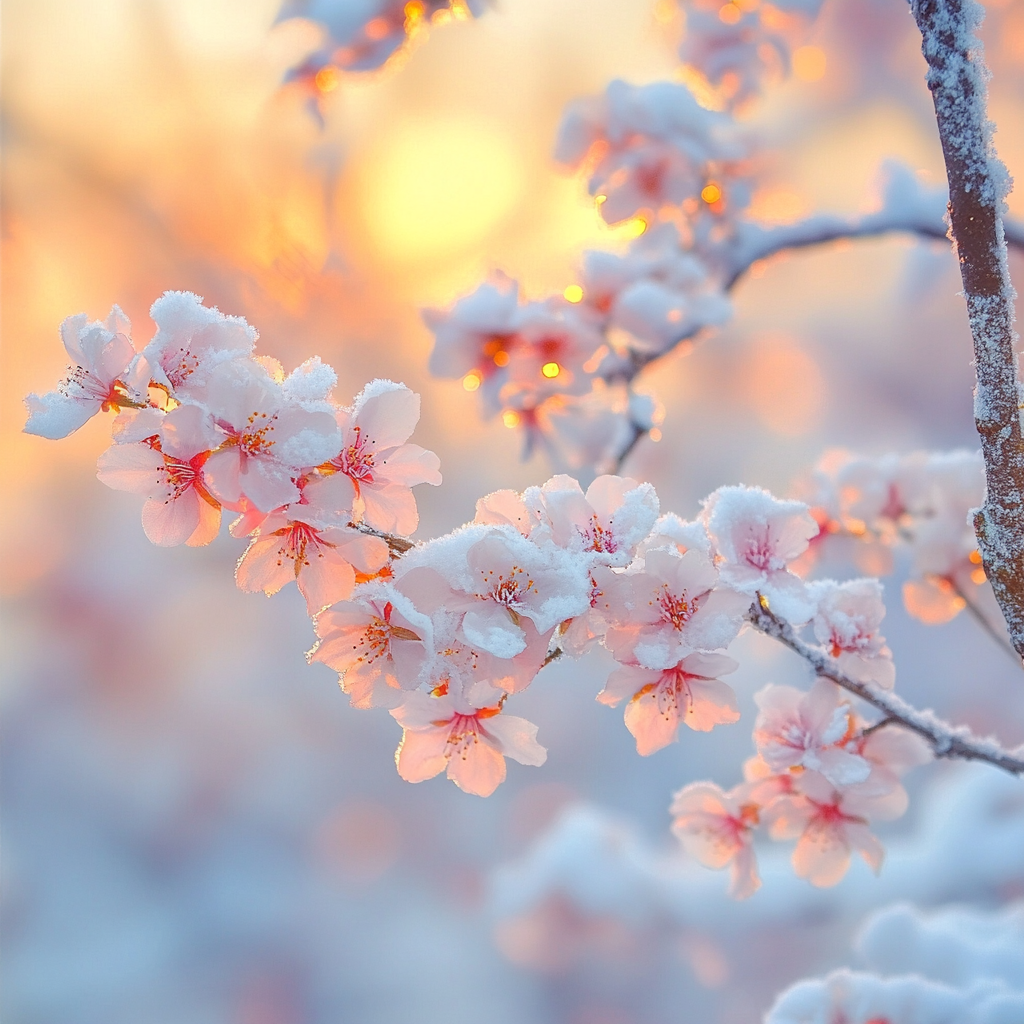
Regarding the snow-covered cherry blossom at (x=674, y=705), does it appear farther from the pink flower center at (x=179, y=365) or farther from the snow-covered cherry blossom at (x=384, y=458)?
the pink flower center at (x=179, y=365)

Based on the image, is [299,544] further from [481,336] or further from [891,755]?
[481,336]

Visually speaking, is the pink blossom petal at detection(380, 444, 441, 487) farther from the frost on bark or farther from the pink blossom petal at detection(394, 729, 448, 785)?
the frost on bark

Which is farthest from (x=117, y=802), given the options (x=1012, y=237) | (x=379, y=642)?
(x=1012, y=237)

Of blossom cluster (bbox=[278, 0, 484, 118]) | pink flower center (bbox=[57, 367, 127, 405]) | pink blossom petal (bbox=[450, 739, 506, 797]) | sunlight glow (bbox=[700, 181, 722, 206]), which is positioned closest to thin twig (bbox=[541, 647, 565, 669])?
pink blossom petal (bbox=[450, 739, 506, 797])

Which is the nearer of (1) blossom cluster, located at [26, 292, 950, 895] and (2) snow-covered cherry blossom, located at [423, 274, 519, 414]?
(1) blossom cluster, located at [26, 292, 950, 895]

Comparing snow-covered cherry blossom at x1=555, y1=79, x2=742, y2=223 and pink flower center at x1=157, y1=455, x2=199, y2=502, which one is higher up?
snow-covered cherry blossom at x1=555, y1=79, x2=742, y2=223

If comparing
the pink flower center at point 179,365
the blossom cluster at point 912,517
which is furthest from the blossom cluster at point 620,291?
the pink flower center at point 179,365
